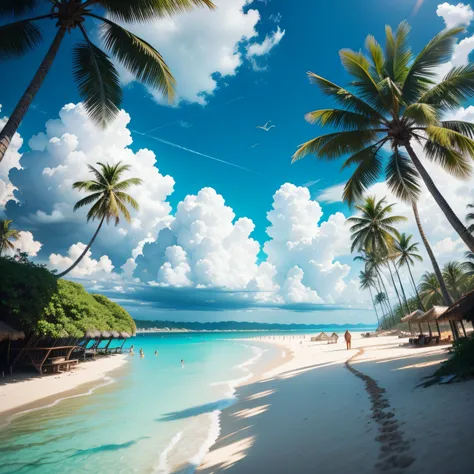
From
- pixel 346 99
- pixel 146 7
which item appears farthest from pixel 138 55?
pixel 346 99

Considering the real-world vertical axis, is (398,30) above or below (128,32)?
above

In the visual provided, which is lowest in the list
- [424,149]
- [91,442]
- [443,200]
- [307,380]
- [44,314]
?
[91,442]

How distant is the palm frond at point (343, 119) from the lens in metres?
11.1

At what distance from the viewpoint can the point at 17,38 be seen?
26.5 feet

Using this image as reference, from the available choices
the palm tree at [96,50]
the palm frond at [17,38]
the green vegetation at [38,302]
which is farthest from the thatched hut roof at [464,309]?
the green vegetation at [38,302]

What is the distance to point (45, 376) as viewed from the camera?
54.8 ft

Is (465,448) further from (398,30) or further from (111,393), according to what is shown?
(111,393)

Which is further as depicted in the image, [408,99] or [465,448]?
[408,99]

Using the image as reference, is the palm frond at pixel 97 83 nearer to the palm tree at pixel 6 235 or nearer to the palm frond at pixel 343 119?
the palm frond at pixel 343 119

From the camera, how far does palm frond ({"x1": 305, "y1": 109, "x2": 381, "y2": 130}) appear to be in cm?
1110

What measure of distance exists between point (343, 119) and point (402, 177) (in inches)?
146

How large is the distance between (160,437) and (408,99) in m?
14.7

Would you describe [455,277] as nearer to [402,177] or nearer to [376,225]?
[376,225]

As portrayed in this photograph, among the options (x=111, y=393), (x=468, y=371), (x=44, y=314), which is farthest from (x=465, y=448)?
(x=44, y=314)
